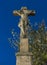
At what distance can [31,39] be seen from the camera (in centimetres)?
→ 3359

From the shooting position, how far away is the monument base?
2008 centimetres

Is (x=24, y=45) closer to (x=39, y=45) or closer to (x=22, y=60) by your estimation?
(x=22, y=60)

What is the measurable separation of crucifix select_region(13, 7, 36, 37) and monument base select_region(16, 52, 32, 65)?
1430 millimetres

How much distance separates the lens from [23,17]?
21.5 meters

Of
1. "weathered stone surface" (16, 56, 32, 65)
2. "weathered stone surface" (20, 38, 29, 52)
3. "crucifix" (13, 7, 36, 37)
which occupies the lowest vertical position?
"weathered stone surface" (16, 56, 32, 65)

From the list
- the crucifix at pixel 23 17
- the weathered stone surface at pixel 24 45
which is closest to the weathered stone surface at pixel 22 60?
the weathered stone surface at pixel 24 45

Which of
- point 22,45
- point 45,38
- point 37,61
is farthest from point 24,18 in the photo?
point 45,38

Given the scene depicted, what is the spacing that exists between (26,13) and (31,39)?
476 inches

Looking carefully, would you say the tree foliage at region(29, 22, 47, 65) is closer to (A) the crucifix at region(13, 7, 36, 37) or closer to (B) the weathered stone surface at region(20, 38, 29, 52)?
(A) the crucifix at region(13, 7, 36, 37)

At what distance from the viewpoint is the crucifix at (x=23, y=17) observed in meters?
21.1

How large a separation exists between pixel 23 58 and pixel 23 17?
2.86m

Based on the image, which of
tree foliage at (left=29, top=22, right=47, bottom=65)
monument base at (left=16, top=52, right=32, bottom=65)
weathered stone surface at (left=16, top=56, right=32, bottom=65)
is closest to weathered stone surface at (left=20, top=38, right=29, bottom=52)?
monument base at (left=16, top=52, right=32, bottom=65)

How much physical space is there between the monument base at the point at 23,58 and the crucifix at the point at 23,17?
1.43 m

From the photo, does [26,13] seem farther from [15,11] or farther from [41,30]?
[41,30]
